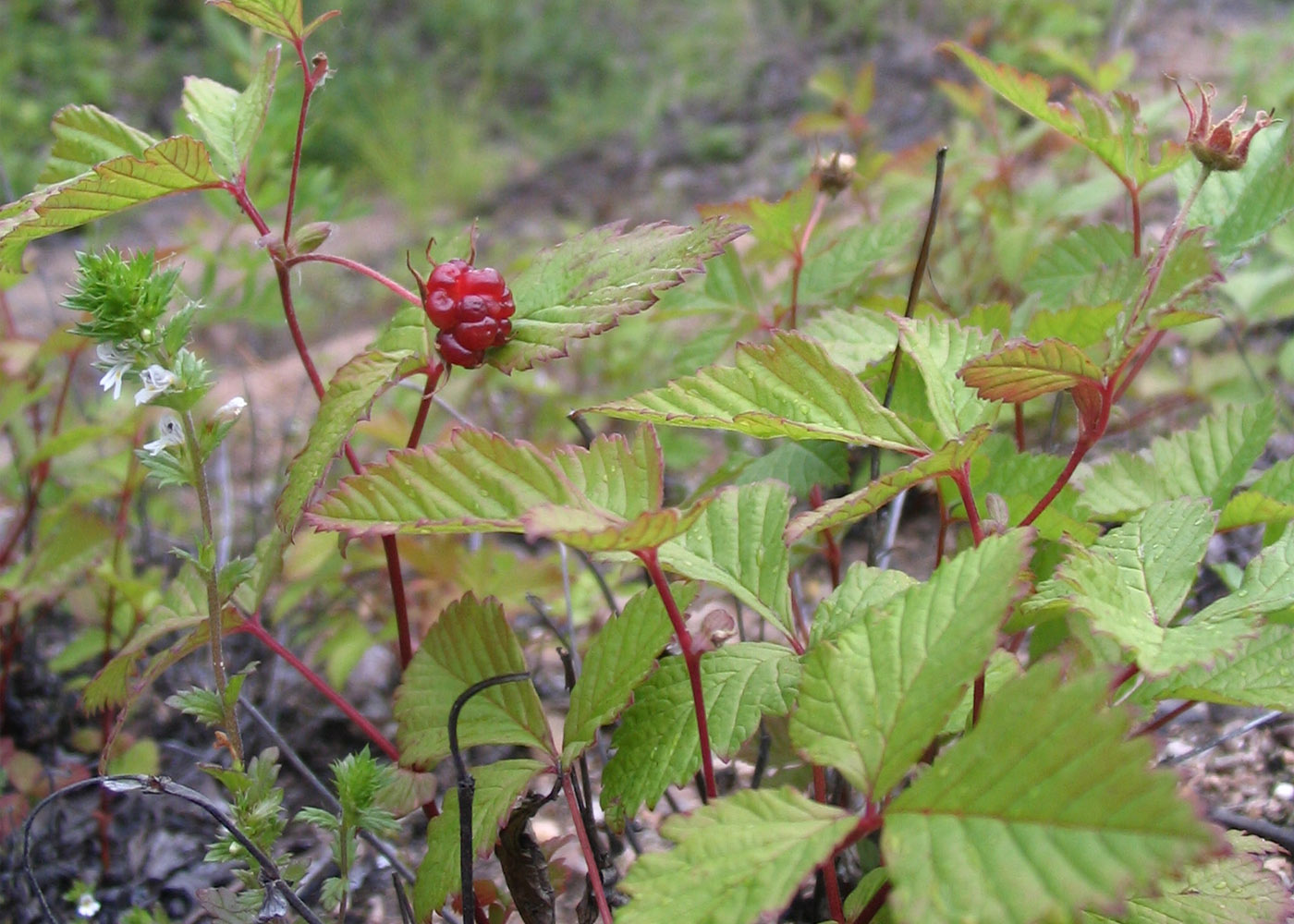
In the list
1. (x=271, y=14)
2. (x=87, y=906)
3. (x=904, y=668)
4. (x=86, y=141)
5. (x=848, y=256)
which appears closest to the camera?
(x=904, y=668)

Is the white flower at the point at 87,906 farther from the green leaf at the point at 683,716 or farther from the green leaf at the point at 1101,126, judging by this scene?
the green leaf at the point at 1101,126

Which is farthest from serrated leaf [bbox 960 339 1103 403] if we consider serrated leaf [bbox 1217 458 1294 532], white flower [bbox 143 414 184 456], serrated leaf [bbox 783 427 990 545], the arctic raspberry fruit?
white flower [bbox 143 414 184 456]

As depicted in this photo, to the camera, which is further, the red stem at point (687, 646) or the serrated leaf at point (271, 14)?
the serrated leaf at point (271, 14)

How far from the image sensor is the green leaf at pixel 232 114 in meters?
0.93

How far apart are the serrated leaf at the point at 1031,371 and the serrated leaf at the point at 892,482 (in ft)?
0.15

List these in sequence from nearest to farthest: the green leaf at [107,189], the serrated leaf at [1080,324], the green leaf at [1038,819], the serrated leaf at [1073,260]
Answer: the green leaf at [1038,819], the green leaf at [107,189], the serrated leaf at [1080,324], the serrated leaf at [1073,260]

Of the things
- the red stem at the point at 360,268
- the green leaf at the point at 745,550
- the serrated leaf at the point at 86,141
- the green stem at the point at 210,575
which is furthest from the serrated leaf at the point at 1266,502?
the serrated leaf at the point at 86,141

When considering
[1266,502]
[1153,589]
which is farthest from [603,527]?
[1266,502]

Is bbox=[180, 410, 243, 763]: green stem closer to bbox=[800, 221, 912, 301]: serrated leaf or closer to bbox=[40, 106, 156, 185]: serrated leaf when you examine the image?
bbox=[40, 106, 156, 185]: serrated leaf

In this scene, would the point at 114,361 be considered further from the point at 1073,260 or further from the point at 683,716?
the point at 1073,260

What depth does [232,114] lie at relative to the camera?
993 mm

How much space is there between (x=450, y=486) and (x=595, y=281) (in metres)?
0.25

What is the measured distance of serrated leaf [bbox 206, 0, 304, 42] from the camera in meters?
0.85

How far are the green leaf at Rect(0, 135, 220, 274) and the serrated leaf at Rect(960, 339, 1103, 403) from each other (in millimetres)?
656
